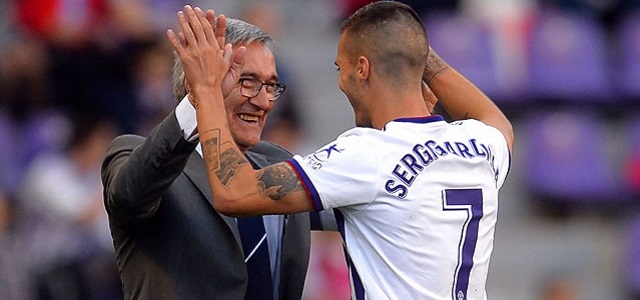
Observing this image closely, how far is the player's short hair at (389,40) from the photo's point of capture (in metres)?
4.20

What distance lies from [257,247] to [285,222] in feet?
0.55

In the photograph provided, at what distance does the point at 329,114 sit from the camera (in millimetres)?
11188

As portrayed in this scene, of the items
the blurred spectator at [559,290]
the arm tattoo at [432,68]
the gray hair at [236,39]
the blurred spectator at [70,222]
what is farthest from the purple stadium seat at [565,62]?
the gray hair at [236,39]

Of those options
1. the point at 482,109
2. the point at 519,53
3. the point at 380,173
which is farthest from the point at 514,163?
the point at 380,173

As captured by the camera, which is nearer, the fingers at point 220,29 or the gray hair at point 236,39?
the fingers at point 220,29

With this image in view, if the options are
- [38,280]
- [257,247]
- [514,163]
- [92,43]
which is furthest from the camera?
[514,163]

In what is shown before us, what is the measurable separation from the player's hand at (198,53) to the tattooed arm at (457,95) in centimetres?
87

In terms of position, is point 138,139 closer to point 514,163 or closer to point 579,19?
point 514,163

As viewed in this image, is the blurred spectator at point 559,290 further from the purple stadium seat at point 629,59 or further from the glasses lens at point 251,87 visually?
the glasses lens at point 251,87

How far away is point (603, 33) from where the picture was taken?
38.3 ft

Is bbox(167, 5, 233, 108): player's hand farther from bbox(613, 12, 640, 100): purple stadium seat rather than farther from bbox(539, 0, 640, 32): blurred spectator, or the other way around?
bbox(539, 0, 640, 32): blurred spectator

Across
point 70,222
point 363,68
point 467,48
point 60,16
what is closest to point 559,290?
point 467,48

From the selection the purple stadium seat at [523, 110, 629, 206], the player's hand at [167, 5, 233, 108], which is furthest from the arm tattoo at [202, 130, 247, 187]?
the purple stadium seat at [523, 110, 629, 206]

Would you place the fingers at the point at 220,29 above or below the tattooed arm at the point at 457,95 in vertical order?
above
